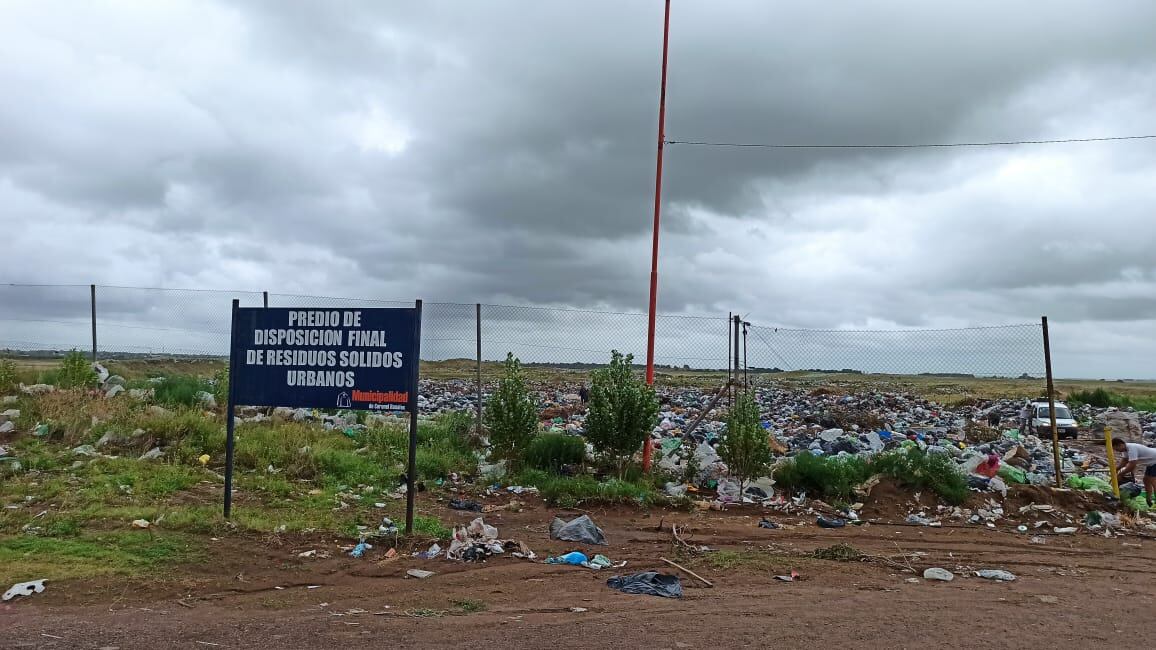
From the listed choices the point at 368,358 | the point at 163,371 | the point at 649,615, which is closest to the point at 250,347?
the point at 368,358

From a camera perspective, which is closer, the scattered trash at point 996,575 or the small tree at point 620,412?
the scattered trash at point 996,575

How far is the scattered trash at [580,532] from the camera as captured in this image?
23.6 ft

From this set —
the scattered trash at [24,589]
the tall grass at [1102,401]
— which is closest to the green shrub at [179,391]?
the scattered trash at [24,589]

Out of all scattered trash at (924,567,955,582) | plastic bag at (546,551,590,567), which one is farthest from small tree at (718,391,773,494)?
plastic bag at (546,551,590,567)

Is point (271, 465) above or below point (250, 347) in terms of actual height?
below

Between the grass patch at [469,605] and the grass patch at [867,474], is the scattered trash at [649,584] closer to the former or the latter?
the grass patch at [469,605]

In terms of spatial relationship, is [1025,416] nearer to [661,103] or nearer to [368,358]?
[661,103]

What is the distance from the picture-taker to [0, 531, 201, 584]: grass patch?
5500 mm

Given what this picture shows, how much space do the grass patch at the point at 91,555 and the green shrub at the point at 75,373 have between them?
6.68m

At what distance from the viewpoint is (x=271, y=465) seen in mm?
9266

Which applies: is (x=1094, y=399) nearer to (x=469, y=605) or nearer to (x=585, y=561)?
(x=585, y=561)

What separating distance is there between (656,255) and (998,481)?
17.2 feet

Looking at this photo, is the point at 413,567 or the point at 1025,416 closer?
the point at 413,567

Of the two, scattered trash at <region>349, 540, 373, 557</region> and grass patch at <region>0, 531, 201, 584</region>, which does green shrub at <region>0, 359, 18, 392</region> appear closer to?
grass patch at <region>0, 531, 201, 584</region>
